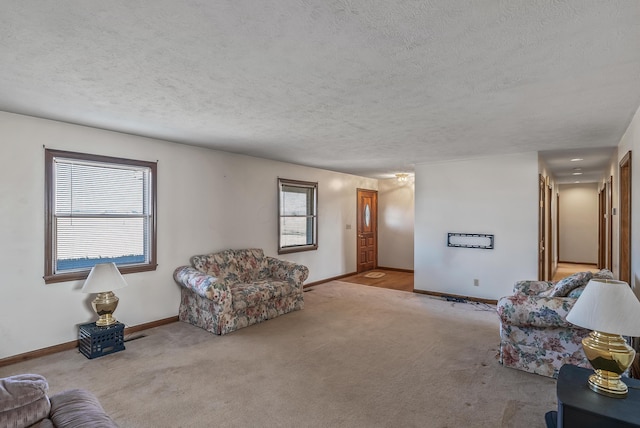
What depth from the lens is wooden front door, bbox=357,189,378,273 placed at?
8.27 meters

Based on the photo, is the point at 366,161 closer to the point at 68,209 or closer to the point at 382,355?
the point at 382,355

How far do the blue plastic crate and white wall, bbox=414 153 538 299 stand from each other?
474 cm

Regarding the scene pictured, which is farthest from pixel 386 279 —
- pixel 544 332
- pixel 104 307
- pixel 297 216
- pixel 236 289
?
pixel 104 307

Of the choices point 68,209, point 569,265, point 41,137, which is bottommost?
point 569,265

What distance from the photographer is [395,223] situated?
872 centimetres

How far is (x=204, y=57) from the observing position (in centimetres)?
207

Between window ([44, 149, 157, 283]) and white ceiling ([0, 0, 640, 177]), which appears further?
window ([44, 149, 157, 283])

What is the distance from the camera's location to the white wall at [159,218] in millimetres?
3275

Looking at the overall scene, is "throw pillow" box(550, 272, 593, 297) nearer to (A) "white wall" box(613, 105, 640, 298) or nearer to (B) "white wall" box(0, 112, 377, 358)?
(A) "white wall" box(613, 105, 640, 298)

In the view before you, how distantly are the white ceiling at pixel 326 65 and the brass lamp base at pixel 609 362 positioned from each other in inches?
65.5

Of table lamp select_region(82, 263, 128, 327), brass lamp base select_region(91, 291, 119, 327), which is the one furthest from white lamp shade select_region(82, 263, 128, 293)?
brass lamp base select_region(91, 291, 119, 327)

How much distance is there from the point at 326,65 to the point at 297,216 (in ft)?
14.9

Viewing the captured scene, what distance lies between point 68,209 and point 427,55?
3.81 meters

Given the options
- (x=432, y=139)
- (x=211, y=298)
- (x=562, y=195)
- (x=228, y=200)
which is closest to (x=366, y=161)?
(x=432, y=139)
